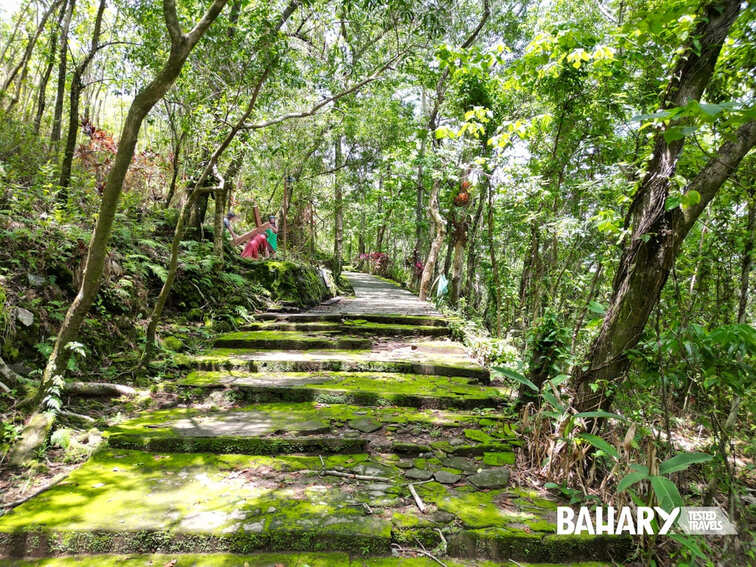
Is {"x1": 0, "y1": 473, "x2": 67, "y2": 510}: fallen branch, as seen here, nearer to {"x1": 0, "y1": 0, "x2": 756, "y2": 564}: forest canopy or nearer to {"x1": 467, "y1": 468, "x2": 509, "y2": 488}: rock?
{"x1": 0, "y1": 0, "x2": 756, "y2": 564}: forest canopy

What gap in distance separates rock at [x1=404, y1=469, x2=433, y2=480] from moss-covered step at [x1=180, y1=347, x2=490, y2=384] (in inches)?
82.3

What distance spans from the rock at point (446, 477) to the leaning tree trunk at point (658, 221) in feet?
3.47

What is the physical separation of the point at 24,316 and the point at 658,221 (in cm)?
514

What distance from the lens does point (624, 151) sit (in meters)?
6.81

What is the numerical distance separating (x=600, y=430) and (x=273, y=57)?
16.4 feet

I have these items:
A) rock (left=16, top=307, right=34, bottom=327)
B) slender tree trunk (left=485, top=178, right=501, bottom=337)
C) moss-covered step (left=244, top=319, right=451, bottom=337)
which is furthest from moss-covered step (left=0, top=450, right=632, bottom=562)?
slender tree trunk (left=485, top=178, right=501, bottom=337)

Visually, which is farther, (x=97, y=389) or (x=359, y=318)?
(x=359, y=318)

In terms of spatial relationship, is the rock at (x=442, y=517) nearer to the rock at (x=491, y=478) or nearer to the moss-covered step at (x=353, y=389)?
the rock at (x=491, y=478)

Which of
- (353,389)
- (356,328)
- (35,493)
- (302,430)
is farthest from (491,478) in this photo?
(356,328)

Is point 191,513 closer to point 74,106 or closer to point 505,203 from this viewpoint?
point 74,106

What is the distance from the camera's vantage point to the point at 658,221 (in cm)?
269

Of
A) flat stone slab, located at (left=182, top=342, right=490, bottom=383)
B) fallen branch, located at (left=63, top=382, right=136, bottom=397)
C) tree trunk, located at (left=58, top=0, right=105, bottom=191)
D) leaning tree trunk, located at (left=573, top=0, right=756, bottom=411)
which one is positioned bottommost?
fallen branch, located at (left=63, top=382, right=136, bottom=397)

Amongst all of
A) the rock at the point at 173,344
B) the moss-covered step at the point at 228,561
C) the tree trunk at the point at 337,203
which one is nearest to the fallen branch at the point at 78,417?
the moss-covered step at the point at 228,561

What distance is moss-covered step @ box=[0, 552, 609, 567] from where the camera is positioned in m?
2.12
